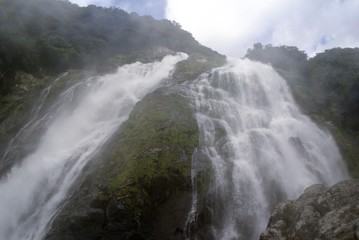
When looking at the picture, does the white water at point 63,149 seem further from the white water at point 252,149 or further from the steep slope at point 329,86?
the steep slope at point 329,86

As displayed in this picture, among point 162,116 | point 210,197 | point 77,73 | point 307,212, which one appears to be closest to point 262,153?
point 210,197

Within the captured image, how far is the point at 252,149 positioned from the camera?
20.9 m

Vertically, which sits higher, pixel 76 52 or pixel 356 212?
pixel 76 52

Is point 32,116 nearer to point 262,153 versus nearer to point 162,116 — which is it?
point 162,116

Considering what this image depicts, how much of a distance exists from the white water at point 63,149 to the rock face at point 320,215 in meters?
10.5

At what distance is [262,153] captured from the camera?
819 inches

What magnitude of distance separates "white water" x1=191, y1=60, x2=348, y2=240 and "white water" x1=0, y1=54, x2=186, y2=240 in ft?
20.6

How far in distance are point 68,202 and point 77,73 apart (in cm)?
1994

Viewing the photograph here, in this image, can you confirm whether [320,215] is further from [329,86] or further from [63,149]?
[329,86]

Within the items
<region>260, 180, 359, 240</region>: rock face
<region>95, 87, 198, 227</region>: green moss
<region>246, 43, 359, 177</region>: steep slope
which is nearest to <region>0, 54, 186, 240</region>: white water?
<region>95, 87, 198, 227</region>: green moss

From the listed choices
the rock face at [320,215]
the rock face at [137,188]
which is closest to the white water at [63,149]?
the rock face at [137,188]

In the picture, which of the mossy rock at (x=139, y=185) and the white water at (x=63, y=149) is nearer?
the mossy rock at (x=139, y=185)

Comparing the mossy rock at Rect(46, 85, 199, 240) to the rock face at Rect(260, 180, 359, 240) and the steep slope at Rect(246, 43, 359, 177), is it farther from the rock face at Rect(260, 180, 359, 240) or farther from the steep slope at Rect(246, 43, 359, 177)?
the steep slope at Rect(246, 43, 359, 177)

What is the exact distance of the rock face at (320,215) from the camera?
10.5 meters
